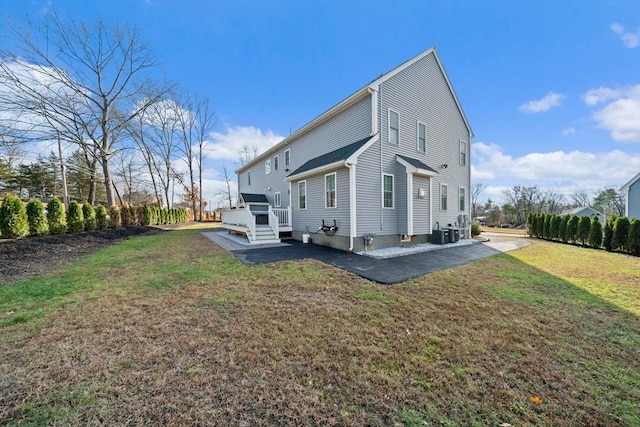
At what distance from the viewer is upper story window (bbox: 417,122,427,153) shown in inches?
437

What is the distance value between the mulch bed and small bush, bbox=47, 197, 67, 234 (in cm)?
85

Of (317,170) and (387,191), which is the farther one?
(317,170)

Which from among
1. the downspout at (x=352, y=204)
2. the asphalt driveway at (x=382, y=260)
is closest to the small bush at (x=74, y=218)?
the asphalt driveway at (x=382, y=260)

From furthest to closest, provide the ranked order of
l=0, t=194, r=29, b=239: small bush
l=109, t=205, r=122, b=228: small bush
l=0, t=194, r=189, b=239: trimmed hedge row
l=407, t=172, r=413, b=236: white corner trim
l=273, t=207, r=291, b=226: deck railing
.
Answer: l=109, t=205, r=122, b=228: small bush → l=273, t=207, r=291, b=226: deck railing → l=407, t=172, r=413, b=236: white corner trim → l=0, t=194, r=189, b=239: trimmed hedge row → l=0, t=194, r=29, b=239: small bush

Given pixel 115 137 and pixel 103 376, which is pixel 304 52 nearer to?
pixel 115 137

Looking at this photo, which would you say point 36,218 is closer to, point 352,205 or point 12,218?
point 12,218

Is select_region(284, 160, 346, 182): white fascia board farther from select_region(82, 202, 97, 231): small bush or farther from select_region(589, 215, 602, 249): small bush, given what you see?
select_region(589, 215, 602, 249): small bush

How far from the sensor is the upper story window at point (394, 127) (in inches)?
384

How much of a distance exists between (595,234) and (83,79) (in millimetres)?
30375

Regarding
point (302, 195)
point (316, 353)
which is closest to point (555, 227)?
point (302, 195)

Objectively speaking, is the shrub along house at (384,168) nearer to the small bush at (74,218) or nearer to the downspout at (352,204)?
the downspout at (352,204)

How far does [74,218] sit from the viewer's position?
11172mm

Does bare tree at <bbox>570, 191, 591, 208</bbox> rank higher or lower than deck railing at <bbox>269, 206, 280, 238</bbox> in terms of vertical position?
higher

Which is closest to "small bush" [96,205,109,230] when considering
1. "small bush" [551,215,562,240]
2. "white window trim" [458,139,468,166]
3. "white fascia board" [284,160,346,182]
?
"white fascia board" [284,160,346,182]
